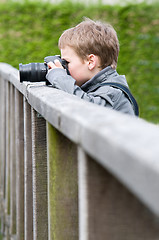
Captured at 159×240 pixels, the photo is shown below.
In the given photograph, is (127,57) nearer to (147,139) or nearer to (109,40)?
(109,40)

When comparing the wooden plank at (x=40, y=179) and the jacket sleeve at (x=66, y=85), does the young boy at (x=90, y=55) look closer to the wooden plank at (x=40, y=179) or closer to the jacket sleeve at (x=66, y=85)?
the jacket sleeve at (x=66, y=85)

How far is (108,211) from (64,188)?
1.83ft

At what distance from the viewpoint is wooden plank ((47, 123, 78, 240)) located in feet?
4.27

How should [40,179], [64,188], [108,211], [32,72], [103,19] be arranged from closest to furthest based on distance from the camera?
[108,211], [64,188], [40,179], [32,72], [103,19]

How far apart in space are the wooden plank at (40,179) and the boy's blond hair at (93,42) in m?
1.10

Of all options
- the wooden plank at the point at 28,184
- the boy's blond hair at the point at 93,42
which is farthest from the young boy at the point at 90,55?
the wooden plank at the point at 28,184

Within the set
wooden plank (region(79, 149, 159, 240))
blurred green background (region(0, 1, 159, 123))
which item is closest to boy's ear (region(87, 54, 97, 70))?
wooden plank (region(79, 149, 159, 240))

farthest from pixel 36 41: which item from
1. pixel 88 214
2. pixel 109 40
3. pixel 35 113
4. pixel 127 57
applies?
pixel 88 214

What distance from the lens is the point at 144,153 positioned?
1.94 feet

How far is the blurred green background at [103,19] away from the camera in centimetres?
796

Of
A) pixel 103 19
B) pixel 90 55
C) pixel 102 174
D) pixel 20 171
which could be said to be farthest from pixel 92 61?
pixel 103 19

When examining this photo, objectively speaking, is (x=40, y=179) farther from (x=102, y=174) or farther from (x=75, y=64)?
(x=75, y=64)

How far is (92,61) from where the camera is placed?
2.77 meters

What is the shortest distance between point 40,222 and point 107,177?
0.99m
